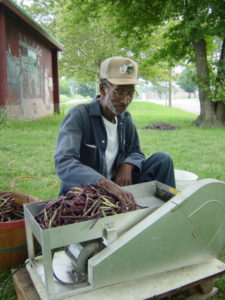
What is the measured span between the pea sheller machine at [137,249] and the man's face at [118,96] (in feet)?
2.69

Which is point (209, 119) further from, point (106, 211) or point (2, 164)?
point (106, 211)

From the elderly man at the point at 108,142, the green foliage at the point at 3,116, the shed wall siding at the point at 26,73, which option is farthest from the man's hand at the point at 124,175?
the shed wall siding at the point at 26,73

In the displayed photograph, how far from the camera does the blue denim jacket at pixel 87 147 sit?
83.6 inches

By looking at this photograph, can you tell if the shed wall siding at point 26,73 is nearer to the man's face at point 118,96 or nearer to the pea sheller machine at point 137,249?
the man's face at point 118,96

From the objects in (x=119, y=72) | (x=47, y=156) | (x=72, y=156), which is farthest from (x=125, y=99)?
(x=47, y=156)

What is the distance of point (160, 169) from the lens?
2.51 metres

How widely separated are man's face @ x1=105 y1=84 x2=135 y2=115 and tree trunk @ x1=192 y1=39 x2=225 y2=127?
30.9 ft

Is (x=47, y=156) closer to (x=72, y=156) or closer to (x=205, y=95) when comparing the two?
(x=72, y=156)

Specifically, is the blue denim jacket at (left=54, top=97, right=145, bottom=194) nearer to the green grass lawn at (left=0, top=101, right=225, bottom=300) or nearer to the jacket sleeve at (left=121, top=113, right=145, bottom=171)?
the jacket sleeve at (left=121, top=113, right=145, bottom=171)

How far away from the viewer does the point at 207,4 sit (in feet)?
32.1

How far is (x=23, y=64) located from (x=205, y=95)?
6.44 m

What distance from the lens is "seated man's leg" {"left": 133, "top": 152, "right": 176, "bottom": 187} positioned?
8.20ft

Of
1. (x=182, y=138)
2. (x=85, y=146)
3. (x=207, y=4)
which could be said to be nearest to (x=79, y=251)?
(x=85, y=146)

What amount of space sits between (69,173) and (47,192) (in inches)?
78.5
